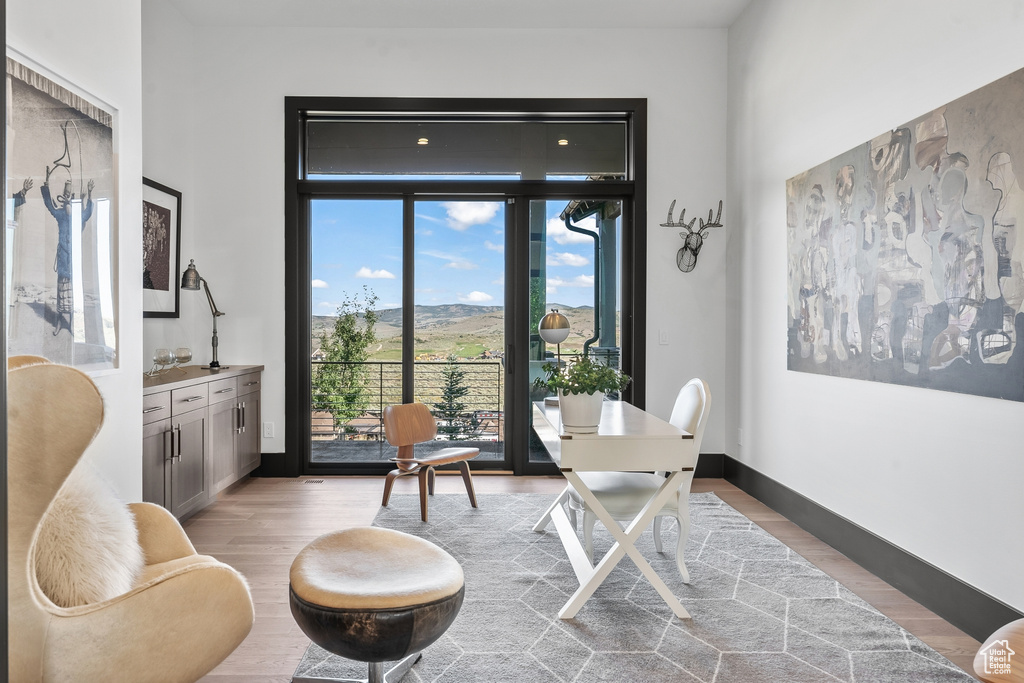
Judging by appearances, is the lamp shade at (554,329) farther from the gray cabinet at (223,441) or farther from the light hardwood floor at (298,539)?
the gray cabinet at (223,441)

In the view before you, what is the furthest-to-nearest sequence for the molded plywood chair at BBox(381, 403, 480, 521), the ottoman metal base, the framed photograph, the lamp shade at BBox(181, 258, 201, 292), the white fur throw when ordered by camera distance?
the lamp shade at BBox(181, 258, 201, 292) < the framed photograph < the molded plywood chair at BBox(381, 403, 480, 521) < the ottoman metal base < the white fur throw

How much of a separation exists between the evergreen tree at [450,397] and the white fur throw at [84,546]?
3.28 metres

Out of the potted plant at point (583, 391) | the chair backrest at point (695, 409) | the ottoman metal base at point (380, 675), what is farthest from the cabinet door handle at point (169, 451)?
the chair backrest at point (695, 409)

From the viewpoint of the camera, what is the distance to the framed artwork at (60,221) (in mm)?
2010

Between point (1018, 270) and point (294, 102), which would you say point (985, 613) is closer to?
point (1018, 270)

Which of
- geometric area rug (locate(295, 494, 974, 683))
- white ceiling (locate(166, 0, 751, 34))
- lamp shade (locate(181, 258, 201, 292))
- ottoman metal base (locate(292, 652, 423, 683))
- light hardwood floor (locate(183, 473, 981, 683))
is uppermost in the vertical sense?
white ceiling (locate(166, 0, 751, 34))

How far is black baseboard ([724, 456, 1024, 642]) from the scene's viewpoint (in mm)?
2166

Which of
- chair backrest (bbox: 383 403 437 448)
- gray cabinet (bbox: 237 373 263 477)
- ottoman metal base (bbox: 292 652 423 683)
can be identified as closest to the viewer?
ottoman metal base (bbox: 292 652 423 683)

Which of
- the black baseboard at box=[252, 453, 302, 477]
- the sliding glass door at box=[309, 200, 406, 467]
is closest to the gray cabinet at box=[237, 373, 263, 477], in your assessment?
the black baseboard at box=[252, 453, 302, 477]

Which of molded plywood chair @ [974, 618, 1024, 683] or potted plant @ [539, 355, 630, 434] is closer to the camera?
molded plywood chair @ [974, 618, 1024, 683]

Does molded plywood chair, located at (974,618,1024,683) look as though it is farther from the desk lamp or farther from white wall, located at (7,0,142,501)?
the desk lamp

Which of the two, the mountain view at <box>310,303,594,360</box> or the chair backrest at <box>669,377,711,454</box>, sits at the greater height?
the mountain view at <box>310,303,594,360</box>

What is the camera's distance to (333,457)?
4.72 metres

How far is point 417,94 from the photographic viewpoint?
15.1 feet
